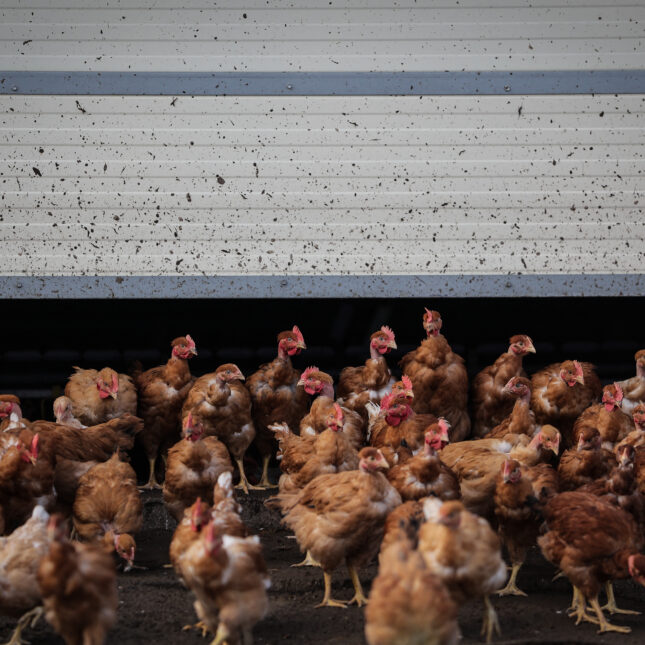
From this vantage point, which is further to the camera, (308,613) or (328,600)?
(328,600)

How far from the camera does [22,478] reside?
6.12 meters

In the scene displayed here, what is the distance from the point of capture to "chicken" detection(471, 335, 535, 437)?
802 cm

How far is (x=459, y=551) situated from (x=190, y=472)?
2.37 m

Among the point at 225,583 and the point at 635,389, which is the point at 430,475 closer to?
the point at 225,583

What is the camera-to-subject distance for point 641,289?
7.24 meters

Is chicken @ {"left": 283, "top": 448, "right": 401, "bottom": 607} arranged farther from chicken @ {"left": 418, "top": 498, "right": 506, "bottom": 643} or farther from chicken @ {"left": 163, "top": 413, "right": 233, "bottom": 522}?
chicken @ {"left": 163, "top": 413, "right": 233, "bottom": 522}

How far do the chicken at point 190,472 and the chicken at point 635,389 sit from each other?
3322 mm

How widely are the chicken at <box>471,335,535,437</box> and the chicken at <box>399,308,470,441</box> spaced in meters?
0.29

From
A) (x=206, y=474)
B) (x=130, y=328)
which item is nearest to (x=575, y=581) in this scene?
(x=206, y=474)

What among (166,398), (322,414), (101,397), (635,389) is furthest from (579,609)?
(101,397)

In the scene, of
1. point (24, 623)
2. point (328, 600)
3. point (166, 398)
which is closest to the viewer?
point (24, 623)

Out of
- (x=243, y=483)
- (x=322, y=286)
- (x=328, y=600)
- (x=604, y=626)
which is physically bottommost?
(x=604, y=626)

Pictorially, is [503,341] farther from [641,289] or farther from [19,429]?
[19,429]

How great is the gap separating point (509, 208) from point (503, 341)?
336 centimetres
